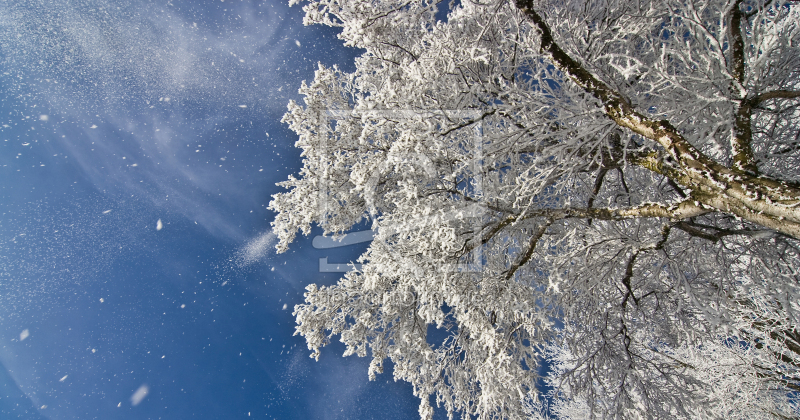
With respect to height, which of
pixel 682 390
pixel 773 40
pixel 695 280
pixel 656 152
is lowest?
pixel 682 390

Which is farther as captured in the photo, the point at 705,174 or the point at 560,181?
the point at 560,181

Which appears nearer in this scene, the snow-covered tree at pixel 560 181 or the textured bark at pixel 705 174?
the textured bark at pixel 705 174

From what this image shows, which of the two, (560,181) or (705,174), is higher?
(560,181)

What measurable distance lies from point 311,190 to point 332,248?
199 inches

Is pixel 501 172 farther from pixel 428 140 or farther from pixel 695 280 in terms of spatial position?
pixel 695 280

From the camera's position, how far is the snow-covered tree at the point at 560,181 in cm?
334

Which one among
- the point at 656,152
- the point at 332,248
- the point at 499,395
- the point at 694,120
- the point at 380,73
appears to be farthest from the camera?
the point at 332,248

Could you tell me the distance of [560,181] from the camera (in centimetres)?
455

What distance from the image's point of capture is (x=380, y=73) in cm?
510

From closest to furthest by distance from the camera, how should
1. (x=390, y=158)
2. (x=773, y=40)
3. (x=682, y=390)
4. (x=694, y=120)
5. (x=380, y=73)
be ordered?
1. (x=773, y=40)
2. (x=390, y=158)
3. (x=694, y=120)
4. (x=380, y=73)
5. (x=682, y=390)

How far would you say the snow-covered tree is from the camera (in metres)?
3.34

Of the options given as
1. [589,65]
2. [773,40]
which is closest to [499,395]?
[589,65]

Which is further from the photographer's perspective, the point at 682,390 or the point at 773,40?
the point at 682,390

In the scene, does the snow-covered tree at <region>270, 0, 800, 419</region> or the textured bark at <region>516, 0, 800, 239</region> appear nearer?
the textured bark at <region>516, 0, 800, 239</region>
